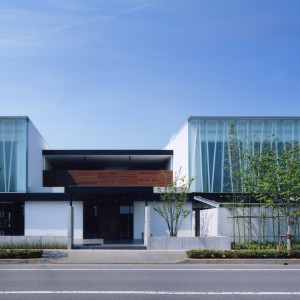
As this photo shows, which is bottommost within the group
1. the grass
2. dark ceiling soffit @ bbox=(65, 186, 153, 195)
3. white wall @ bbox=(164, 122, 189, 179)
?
the grass

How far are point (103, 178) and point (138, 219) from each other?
518 centimetres

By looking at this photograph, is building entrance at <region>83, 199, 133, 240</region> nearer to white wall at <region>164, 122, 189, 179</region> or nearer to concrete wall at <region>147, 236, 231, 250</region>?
white wall at <region>164, 122, 189, 179</region>

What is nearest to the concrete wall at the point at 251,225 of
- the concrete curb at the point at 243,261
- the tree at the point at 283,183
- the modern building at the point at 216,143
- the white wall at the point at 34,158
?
the tree at the point at 283,183

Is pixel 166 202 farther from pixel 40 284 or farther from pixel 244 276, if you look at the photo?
pixel 40 284

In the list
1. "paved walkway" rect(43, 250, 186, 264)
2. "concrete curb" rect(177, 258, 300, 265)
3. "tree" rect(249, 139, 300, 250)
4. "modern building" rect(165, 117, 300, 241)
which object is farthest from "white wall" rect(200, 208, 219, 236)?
"concrete curb" rect(177, 258, 300, 265)

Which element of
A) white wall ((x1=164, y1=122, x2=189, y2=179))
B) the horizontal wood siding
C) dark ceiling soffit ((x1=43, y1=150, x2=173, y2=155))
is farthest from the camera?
dark ceiling soffit ((x1=43, y1=150, x2=173, y2=155))

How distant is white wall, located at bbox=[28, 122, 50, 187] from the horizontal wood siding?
1.06 metres

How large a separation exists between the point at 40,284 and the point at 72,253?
8.29 m

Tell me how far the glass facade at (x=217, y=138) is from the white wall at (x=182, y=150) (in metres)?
0.67

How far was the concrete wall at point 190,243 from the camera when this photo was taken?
22391 mm

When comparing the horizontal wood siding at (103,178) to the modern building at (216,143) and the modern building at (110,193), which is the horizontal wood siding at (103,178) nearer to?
the modern building at (110,193)

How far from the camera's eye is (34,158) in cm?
3228

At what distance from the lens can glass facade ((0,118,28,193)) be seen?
30.0 meters

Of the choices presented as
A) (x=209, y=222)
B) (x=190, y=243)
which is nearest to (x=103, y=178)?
(x=209, y=222)
